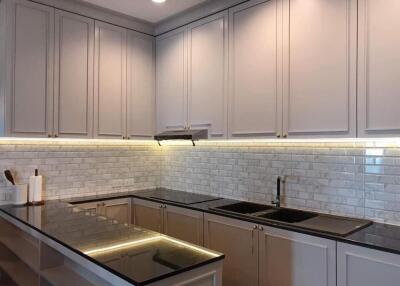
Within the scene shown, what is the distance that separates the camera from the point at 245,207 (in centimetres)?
297

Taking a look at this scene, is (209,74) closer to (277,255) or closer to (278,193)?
(278,193)

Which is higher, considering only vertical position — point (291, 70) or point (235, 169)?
point (291, 70)

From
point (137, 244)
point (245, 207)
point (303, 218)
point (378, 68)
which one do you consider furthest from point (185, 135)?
point (378, 68)

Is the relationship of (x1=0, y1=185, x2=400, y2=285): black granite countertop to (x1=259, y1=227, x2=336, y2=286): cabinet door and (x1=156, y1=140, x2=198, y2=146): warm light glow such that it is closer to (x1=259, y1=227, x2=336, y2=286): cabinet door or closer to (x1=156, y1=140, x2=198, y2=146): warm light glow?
(x1=259, y1=227, x2=336, y2=286): cabinet door

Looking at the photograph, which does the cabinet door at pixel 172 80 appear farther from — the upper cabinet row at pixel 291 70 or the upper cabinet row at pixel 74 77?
the upper cabinet row at pixel 74 77

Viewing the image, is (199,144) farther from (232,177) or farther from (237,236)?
(237,236)

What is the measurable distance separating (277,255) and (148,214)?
1507 mm

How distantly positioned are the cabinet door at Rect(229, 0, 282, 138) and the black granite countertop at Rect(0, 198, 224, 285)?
128cm

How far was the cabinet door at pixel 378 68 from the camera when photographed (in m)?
1.93

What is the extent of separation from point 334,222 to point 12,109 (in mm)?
2705

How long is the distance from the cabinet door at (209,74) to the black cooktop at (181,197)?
0.66 metres

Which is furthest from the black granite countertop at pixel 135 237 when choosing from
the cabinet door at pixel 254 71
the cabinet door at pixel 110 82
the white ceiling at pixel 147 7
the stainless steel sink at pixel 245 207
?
the white ceiling at pixel 147 7

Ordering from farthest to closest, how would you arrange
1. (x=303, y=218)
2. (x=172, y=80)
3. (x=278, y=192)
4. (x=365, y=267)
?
(x=172, y=80)
(x=278, y=192)
(x=303, y=218)
(x=365, y=267)

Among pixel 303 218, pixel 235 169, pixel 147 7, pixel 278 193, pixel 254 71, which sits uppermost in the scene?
pixel 147 7
